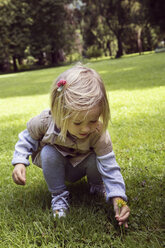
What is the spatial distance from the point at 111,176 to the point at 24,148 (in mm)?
576

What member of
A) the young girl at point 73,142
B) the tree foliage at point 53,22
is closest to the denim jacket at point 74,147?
the young girl at point 73,142

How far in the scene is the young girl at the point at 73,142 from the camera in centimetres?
160

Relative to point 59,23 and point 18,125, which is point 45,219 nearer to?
point 18,125

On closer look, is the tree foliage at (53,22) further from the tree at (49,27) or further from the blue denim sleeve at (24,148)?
the blue denim sleeve at (24,148)

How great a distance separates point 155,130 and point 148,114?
776 mm

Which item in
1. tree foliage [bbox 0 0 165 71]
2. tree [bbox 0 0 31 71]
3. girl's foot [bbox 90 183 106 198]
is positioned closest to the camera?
girl's foot [bbox 90 183 106 198]

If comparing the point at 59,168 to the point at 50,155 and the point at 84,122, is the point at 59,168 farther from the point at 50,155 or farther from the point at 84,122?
the point at 84,122

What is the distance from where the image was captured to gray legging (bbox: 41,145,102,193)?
1.85m

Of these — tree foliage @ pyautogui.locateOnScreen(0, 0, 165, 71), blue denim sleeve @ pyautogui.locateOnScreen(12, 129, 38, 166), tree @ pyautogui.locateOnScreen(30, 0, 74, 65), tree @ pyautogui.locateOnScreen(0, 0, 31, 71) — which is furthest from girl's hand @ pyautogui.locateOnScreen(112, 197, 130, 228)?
tree @ pyautogui.locateOnScreen(30, 0, 74, 65)

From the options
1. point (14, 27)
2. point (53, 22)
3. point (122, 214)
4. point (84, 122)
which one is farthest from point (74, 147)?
point (53, 22)

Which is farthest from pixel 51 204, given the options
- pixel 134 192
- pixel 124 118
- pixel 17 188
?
pixel 124 118

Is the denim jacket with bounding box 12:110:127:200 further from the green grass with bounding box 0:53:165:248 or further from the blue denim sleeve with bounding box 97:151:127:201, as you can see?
the green grass with bounding box 0:53:165:248

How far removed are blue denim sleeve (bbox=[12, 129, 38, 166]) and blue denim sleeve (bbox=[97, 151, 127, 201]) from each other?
0.44 metres

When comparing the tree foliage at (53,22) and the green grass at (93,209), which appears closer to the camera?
the green grass at (93,209)
